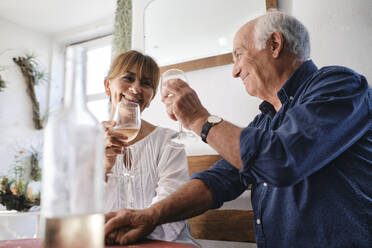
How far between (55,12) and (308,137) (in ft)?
12.1

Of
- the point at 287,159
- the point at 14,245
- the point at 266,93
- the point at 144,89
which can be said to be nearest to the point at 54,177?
the point at 14,245

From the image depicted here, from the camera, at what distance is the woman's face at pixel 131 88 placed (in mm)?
1469

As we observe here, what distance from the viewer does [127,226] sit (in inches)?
29.9

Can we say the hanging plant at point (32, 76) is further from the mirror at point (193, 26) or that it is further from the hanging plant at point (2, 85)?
the mirror at point (193, 26)

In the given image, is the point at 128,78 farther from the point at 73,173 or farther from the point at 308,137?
the point at 73,173

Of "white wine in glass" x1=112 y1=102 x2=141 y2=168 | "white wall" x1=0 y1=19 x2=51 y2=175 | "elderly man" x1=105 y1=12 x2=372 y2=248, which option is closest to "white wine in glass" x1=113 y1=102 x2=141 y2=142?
"white wine in glass" x1=112 y1=102 x2=141 y2=168

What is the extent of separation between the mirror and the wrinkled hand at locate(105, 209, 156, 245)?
3.83 feet

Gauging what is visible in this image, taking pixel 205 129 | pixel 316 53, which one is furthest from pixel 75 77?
pixel 316 53

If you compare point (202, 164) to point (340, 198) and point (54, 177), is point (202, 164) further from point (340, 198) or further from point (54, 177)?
point (54, 177)

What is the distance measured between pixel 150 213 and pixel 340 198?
1.84ft

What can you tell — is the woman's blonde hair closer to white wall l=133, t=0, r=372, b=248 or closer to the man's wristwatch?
white wall l=133, t=0, r=372, b=248

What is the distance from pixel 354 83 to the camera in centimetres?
82

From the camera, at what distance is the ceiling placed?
3.34 metres

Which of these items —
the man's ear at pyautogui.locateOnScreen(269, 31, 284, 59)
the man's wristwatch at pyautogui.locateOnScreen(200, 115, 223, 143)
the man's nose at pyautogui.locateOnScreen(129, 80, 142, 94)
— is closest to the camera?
the man's wristwatch at pyautogui.locateOnScreen(200, 115, 223, 143)
